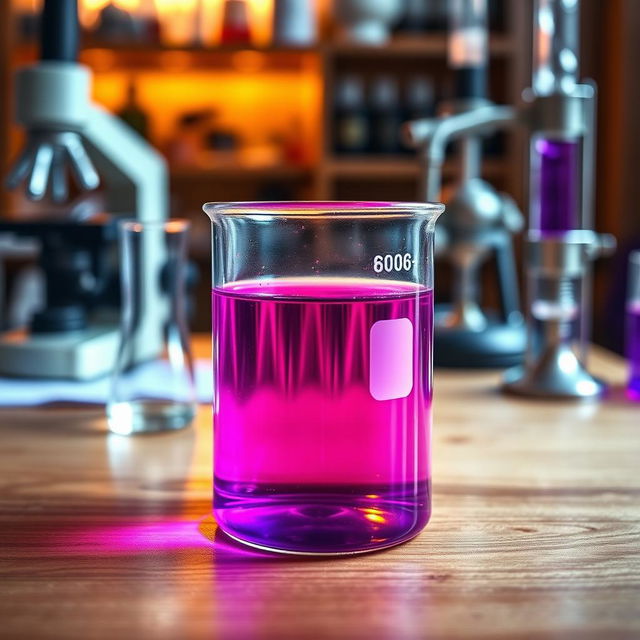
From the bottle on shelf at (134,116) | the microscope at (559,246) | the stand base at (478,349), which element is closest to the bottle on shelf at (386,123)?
the bottle on shelf at (134,116)

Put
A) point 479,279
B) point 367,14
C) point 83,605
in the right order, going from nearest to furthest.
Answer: point 83,605, point 367,14, point 479,279

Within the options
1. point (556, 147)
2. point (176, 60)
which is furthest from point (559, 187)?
point (176, 60)

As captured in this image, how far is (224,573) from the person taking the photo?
0.47m

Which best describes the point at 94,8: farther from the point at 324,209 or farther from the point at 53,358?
the point at 324,209

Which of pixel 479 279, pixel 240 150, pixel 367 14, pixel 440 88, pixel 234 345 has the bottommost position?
pixel 479 279

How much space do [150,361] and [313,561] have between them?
0.42 m

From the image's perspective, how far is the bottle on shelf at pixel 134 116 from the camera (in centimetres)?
307

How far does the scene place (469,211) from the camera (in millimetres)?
1170

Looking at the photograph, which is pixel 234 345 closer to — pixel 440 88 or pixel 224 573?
pixel 224 573

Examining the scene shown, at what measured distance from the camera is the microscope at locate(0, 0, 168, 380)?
104cm

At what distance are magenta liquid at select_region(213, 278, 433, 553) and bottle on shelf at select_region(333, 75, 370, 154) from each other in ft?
8.45

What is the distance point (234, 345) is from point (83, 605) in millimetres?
152

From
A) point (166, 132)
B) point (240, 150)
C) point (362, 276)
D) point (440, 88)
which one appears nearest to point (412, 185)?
point (440, 88)

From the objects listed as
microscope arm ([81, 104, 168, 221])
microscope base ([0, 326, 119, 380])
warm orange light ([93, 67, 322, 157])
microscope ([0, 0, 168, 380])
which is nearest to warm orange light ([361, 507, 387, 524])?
microscope ([0, 0, 168, 380])
